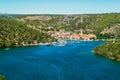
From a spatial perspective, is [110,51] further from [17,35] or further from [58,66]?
[17,35]

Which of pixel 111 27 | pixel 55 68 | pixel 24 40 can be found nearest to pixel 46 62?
pixel 55 68

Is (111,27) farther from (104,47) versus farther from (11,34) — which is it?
(104,47)

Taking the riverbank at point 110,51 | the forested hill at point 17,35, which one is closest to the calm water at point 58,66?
the riverbank at point 110,51

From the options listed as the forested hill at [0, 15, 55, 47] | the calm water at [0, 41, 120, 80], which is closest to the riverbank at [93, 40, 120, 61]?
the calm water at [0, 41, 120, 80]

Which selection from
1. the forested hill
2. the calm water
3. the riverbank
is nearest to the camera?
the calm water

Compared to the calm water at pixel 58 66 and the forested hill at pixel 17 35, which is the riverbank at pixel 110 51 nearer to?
the calm water at pixel 58 66

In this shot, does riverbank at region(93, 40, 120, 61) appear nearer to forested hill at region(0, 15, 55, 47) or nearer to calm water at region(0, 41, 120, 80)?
calm water at region(0, 41, 120, 80)

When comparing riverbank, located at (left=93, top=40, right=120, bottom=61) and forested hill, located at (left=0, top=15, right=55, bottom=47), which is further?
forested hill, located at (left=0, top=15, right=55, bottom=47)
